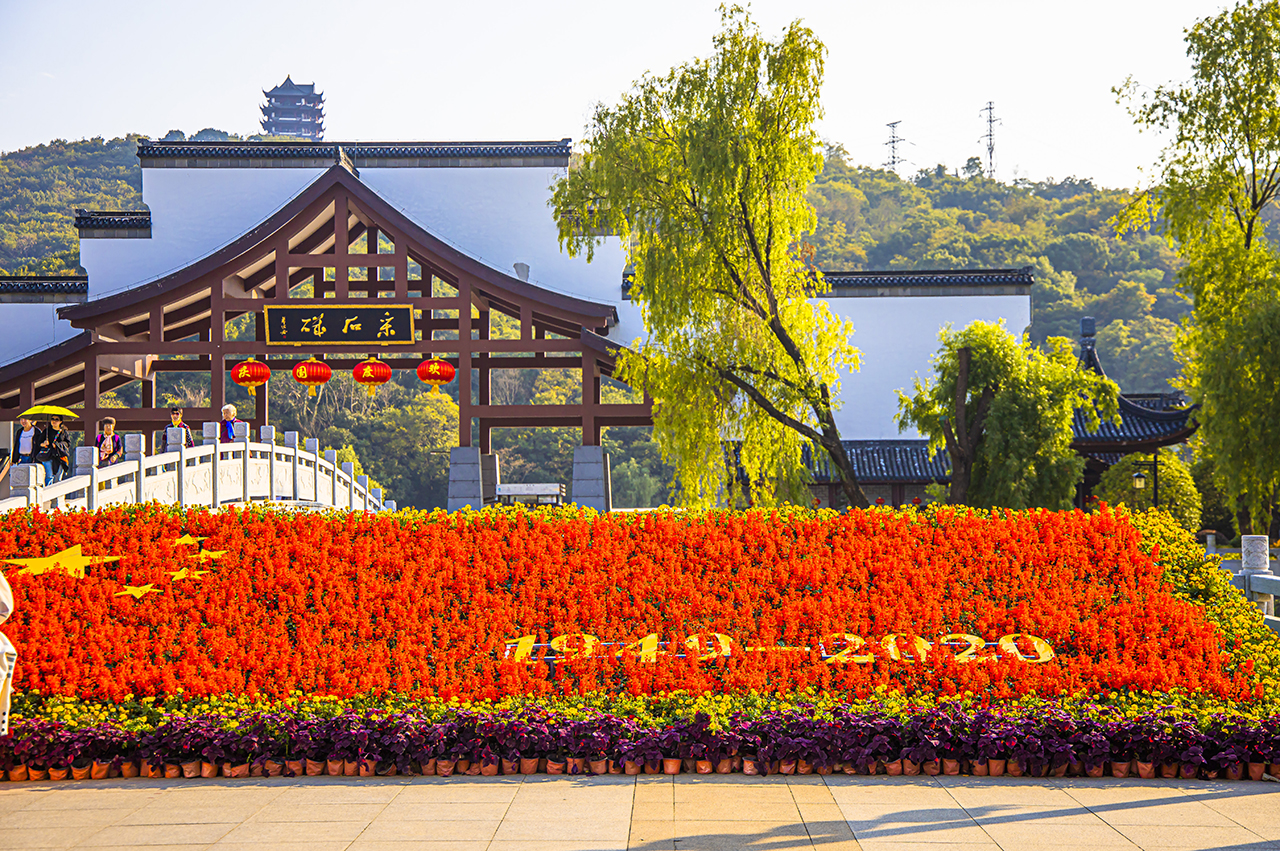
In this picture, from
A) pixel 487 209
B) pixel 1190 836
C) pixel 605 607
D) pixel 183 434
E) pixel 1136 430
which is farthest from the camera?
pixel 487 209

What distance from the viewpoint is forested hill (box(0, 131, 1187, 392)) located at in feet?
128

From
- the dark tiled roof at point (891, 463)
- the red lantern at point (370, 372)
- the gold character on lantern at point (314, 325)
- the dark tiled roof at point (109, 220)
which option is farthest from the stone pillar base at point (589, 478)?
the dark tiled roof at point (109, 220)

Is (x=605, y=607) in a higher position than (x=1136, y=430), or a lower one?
lower

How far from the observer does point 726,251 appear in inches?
414

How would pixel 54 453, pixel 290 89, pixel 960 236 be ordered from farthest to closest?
pixel 290 89
pixel 960 236
pixel 54 453

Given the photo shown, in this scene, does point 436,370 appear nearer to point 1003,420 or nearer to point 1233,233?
point 1003,420

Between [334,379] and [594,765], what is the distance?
112ft

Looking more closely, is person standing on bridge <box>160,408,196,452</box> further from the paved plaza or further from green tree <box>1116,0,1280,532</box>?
green tree <box>1116,0,1280,532</box>

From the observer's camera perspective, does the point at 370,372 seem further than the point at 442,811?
Yes

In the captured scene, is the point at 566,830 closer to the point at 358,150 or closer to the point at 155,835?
the point at 155,835

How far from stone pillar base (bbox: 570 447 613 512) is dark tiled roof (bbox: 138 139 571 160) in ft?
26.4

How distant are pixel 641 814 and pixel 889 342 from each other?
15.2 m

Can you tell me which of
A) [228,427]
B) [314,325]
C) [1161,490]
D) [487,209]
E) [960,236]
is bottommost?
[1161,490]

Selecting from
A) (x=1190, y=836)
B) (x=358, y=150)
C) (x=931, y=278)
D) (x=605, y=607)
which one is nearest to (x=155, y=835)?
(x=605, y=607)
